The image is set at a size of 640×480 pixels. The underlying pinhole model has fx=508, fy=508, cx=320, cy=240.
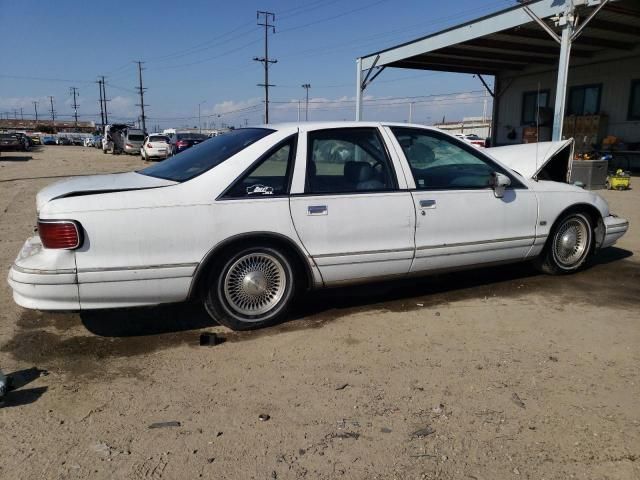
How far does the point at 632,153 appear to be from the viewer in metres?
16.8

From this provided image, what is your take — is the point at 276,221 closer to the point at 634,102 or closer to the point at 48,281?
the point at 48,281

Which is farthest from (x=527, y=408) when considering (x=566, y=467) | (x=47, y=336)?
(x=47, y=336)

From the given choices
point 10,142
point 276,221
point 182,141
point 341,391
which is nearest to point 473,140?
point 182,141

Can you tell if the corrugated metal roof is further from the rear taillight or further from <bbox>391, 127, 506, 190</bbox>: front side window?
the rear taillight

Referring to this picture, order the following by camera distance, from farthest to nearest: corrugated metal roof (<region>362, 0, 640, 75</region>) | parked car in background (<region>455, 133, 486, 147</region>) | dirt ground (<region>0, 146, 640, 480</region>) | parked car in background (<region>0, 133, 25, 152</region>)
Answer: parked car in background (<region>0, 133, 25, 152</region>), corrugated metal roof (<region>362, 0, 640, 75</region>), parked car in background (<region>455, 133, 486, 147</region>), dirt ground (<region>0, 146, 640, 480</region>)

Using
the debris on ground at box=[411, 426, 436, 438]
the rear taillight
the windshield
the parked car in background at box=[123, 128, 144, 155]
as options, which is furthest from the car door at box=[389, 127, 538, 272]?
the parked car in background at box=[123, 128, 144, 155]

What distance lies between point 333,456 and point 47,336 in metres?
2.53

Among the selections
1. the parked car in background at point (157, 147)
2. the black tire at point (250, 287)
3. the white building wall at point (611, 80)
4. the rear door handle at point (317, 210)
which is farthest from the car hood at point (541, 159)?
the parked car in background at point (157, 147)

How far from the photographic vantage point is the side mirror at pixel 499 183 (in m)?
4.33

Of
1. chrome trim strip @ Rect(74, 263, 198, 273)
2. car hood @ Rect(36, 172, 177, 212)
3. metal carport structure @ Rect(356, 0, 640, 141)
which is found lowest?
chrome trim strip @ Rect(74, 263, 198, 273)

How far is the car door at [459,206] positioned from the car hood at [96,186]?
1.98m

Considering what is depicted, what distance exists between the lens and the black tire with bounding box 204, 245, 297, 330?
12.0 ft

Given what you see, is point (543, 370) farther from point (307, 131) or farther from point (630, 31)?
point (630, 31)

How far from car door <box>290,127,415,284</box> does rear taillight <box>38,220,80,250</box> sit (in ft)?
4.77
